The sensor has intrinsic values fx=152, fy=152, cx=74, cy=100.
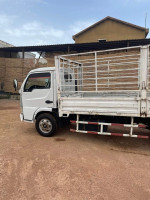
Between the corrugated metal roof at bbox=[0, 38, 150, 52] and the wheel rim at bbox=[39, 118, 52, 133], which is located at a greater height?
the corrugated metal roof at bbox=[0, 38, 150, 52]

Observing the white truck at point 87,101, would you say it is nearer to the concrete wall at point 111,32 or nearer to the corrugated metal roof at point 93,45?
the corrugated metal roof at point 93,45

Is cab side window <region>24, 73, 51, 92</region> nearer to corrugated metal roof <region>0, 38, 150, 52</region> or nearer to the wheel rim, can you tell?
the wheel rim

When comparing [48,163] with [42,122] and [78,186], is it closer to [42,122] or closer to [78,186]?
[78,186]

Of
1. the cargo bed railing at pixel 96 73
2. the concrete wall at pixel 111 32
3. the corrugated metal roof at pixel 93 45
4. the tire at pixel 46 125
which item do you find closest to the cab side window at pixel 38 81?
the cargo bed railing at pixel 96 73

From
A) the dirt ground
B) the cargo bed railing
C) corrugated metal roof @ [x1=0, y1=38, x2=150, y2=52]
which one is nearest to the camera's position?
the dirt ground

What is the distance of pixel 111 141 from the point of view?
472 centimetres

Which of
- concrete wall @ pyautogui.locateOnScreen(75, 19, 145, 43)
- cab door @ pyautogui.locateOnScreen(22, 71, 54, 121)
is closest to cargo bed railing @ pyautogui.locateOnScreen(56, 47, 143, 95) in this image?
cab door @ pyautogui.locateOnScreen(22, 71, 54, 121)

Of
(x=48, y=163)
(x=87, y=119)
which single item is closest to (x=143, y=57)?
(x=87, y=119)

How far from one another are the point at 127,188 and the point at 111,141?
2.17m

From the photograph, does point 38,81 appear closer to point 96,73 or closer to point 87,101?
point 87,101

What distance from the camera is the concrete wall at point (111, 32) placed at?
17.7 m

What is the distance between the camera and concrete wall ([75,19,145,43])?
17.7 metres

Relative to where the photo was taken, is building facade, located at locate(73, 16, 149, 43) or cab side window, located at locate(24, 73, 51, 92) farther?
building facade, located at locate(73, 16, 149, 43)

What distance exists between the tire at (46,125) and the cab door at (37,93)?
318 mm
